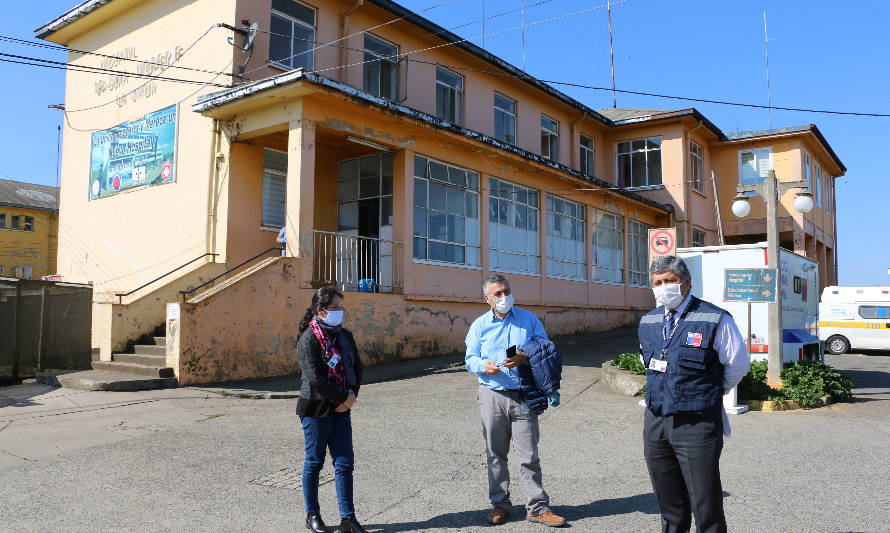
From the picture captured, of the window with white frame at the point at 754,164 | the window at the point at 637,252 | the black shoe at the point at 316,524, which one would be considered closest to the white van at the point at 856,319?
the window at the point at 637,252

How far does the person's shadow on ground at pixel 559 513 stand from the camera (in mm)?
4664

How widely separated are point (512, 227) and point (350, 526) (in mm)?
13922

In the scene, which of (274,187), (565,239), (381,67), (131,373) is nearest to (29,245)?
(274,187)

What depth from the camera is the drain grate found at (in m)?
5.63

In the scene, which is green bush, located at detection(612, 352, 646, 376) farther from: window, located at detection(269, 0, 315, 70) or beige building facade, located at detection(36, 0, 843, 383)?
window, located at detection(269, 0, 315, 70)

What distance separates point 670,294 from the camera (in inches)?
151

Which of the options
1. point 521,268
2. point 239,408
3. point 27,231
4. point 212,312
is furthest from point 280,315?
point 27,231

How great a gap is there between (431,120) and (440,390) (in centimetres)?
630

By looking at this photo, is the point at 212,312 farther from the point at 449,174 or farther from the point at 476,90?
the point at 476,90

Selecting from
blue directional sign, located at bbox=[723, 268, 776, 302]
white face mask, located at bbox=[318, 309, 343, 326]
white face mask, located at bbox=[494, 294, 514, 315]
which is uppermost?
blue directional sign, located at bbox=[723, 268, 776, 302]

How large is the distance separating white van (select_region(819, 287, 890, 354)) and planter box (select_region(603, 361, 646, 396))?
1364 cm

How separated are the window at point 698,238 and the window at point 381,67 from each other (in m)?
14.0

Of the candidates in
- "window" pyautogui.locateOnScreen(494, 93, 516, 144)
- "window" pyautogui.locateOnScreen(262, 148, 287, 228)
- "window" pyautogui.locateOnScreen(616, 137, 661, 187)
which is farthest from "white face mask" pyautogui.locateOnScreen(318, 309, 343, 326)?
"window" pyautogui.locateOnScreen(616, 137, 661, 187)

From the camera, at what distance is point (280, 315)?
12.0 m
